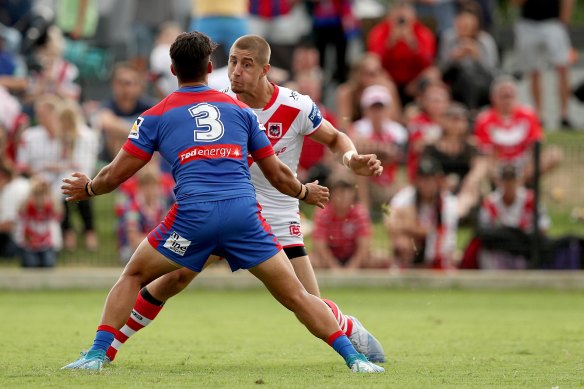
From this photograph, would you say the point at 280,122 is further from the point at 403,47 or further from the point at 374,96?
the point at 403,47

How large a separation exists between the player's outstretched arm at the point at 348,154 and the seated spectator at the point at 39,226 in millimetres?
7120

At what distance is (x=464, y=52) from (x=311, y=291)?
39.1ft

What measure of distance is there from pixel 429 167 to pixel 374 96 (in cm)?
218

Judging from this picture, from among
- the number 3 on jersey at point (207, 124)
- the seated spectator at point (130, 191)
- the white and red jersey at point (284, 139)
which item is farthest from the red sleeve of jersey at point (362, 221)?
the number 3 on jersey at point (207, 124)

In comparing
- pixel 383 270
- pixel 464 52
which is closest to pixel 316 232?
pixel 383 270

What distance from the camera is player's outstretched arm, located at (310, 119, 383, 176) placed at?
27.2 feet

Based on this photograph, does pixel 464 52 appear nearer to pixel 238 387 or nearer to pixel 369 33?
pixel 369 33

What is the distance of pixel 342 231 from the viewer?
49.6ft

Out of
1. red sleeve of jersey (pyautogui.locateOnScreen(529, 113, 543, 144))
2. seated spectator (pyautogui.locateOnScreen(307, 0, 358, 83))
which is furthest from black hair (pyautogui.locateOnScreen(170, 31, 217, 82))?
seated spectator (pyautogui.locateOnScreen(307, 0, 358, 83))

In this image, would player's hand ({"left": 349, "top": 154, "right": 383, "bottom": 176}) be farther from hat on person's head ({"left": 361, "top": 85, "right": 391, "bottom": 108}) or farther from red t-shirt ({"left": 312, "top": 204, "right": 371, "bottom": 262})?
hat on person's head ({"left": 361, "top": 85, "right": 391, "bottom": 108})

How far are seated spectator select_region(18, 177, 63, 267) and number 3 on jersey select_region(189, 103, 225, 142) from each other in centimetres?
786

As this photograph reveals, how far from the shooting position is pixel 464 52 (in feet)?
65.5

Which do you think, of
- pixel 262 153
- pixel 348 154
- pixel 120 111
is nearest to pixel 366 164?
pixel 348 154

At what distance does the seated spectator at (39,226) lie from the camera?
604 inches
